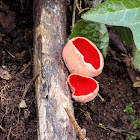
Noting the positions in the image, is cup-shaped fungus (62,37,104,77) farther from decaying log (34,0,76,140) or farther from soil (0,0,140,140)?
soil (0,0,140,140)

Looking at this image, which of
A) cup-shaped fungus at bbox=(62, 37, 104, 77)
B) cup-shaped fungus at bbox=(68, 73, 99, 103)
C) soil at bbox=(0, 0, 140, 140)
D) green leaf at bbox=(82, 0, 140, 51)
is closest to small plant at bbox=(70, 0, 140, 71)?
green leaf at bbox=(82, 0, 140, 51)

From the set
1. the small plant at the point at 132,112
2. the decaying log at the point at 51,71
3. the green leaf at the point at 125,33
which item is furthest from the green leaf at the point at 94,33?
the small plant at the point at 132,112

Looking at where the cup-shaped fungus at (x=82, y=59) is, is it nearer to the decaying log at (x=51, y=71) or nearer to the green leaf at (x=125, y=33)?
the decaying log at (x=51, y=71)

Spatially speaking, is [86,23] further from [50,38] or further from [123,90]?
[123,90]

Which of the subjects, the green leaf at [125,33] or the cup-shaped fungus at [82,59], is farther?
the green leaf at [125,33]

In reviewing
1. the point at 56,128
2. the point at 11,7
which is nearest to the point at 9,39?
the point at 11,7
